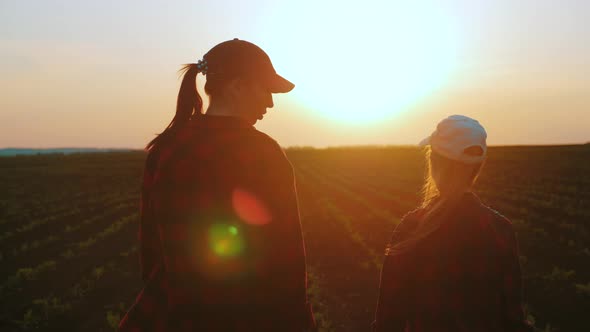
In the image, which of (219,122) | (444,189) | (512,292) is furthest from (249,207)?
(512,292)

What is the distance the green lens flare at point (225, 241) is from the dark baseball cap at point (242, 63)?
2.09 feet

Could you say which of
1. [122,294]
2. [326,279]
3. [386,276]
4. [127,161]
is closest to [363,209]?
[326,279]

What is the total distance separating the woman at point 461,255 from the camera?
2105mm

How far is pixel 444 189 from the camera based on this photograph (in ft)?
7.25

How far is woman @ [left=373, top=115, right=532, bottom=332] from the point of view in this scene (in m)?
2.11

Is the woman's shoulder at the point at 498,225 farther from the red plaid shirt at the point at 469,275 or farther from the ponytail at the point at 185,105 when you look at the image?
the ponytail at the point at 185,105

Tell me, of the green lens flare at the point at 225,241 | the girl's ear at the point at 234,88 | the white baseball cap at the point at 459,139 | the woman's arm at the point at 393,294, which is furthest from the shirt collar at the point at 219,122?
the woman's arm at the point at 393,294

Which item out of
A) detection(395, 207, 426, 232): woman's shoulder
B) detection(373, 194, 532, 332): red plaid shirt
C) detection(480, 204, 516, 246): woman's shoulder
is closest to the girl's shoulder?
detection(395, 207, 426, 232): woman's shoulder

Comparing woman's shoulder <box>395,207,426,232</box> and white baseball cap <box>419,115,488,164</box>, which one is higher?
white baseball cap <box>419,115,488,164</box>

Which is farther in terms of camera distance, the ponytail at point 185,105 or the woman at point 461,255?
the woman at point 461,255

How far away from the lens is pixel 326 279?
27.9 ft

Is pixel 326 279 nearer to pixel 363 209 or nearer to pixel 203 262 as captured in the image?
pixel 203 262

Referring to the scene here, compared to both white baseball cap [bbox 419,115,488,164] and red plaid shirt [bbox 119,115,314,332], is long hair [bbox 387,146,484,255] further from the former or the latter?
red plaid shirt [bbox 119,115,314,332]

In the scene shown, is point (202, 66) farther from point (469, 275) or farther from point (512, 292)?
point (512, 292)
